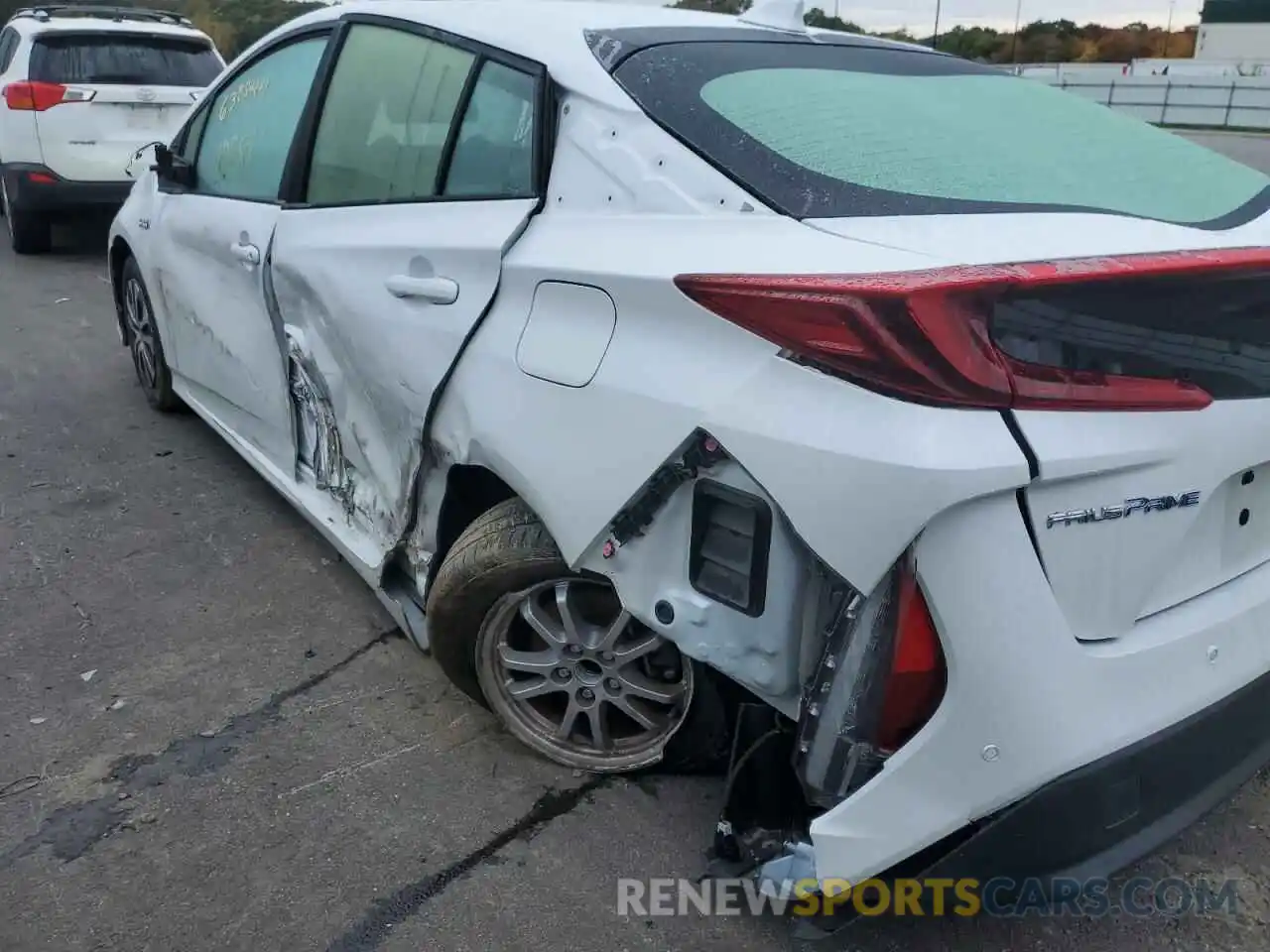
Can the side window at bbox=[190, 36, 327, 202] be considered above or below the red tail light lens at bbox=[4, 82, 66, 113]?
above

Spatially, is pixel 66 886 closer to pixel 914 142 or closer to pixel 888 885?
pixel 888 885

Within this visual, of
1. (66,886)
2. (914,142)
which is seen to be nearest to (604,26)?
(914,142)

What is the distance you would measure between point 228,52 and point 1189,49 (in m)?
66.7

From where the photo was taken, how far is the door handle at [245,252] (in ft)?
10.8

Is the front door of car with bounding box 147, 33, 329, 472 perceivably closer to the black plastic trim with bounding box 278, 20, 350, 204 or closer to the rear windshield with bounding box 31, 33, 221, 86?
the black plastic trim with bounding box 278, 20, 350, 204

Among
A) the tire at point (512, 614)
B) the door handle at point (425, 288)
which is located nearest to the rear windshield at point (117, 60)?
the door handle at point (425, 288)

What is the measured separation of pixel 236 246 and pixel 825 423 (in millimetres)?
2407

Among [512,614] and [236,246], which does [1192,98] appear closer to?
[236,246]

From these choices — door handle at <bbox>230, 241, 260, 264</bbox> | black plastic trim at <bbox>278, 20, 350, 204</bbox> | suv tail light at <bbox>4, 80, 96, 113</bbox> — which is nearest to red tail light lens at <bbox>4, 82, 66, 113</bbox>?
suv tail light at <bbox>4, 80, 96, 113</bbox>

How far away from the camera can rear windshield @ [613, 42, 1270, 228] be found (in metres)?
1.97

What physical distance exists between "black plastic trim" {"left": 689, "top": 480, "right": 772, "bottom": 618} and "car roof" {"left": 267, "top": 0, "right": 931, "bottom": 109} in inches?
33.5

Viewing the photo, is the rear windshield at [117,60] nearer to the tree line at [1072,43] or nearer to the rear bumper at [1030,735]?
the rear bumper at [1030,735]

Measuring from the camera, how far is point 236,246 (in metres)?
3.45

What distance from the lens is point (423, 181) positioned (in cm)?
273
